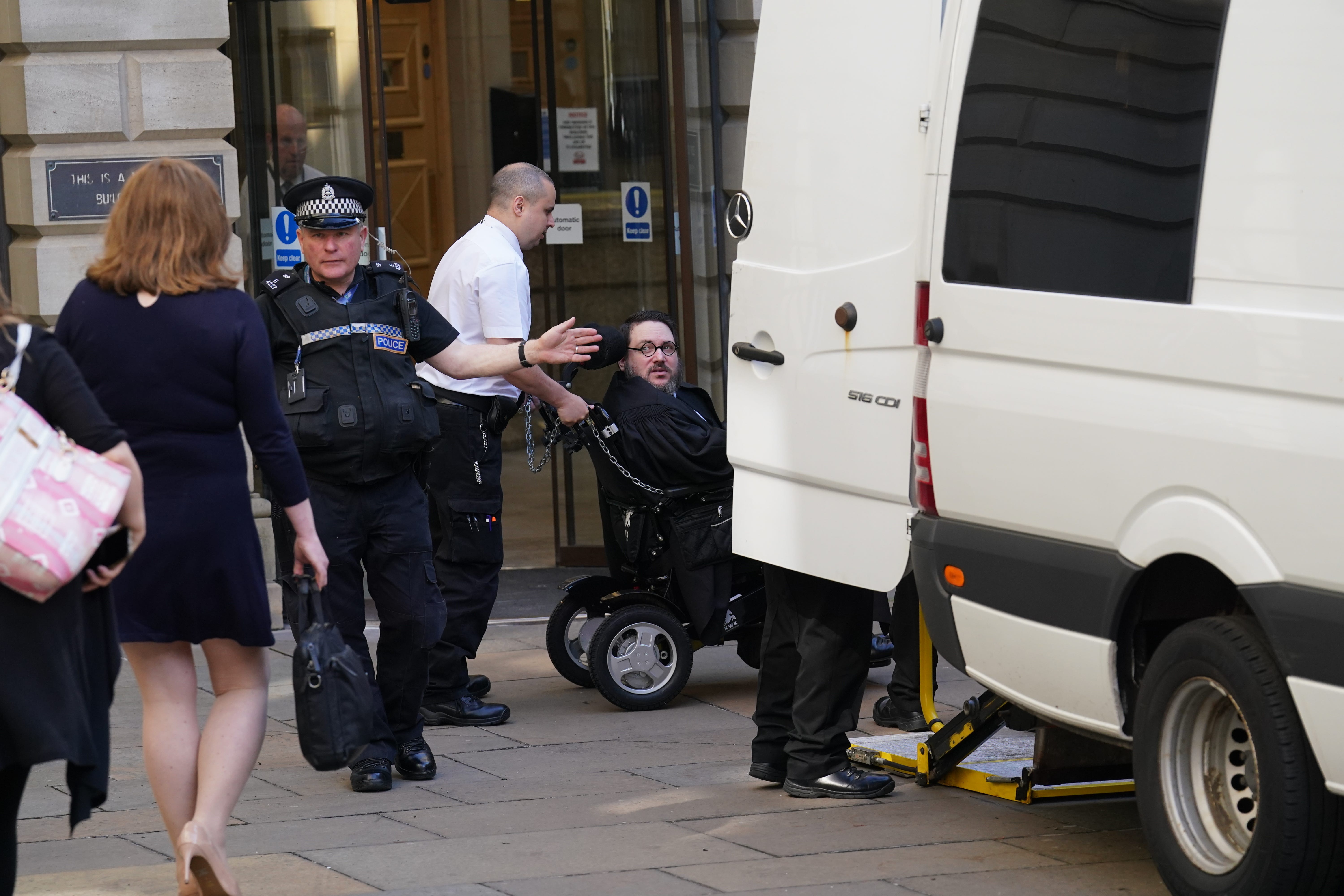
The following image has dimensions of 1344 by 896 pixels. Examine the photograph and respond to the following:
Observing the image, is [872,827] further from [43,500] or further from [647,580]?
[43,500]

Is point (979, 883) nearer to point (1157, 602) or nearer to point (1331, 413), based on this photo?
point (1157, 602)

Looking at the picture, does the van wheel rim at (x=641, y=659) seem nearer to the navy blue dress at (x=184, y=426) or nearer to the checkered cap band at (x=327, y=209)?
the checkered cap band at (x=327, y=209)

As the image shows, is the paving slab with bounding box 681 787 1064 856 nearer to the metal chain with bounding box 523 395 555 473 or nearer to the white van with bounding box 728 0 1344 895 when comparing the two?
the white van with bounding box 728 0 1344 895

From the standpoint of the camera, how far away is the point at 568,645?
704cm

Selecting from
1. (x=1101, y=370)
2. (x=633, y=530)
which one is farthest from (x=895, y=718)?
(x=1101, y=370)

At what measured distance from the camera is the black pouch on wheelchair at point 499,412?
652cm

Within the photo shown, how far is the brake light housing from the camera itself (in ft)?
15.1

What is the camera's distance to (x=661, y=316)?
273 inches

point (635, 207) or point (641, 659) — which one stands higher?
point (635, 207)

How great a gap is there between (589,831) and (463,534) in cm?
177

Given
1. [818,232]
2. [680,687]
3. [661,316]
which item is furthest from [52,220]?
[818,232]

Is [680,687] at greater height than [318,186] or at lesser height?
lesser

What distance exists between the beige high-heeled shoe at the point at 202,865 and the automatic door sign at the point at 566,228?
601 centimetres

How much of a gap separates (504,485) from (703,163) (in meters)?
3.50
